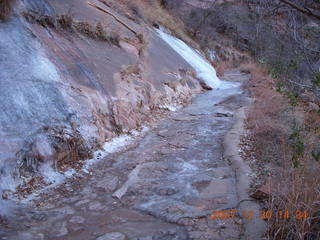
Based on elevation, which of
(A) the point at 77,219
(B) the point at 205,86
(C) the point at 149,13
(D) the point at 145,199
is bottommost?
(A) the point at 77,219

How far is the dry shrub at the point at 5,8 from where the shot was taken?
4.31 m

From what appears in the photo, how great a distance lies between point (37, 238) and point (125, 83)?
3704 mm

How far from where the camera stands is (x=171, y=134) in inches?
210

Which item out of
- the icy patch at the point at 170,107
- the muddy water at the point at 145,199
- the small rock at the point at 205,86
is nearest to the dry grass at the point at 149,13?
the small rock at the point at 205,86

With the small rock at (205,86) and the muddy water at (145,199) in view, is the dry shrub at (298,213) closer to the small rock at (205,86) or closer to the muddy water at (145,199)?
the muddy water at (145,199)

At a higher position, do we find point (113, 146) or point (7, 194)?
point (113, 146)

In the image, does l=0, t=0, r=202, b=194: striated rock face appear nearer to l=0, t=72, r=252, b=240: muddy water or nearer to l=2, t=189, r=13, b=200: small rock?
l=2, t=189, r=13, b=200: small rock

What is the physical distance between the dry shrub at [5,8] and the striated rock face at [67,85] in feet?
0.31

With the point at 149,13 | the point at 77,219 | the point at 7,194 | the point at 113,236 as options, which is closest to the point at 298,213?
the point at 113,236

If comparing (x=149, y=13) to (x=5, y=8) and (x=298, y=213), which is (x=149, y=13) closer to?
(x=5, y=8)
